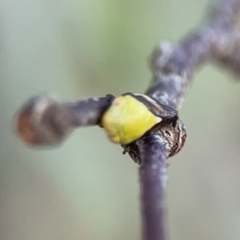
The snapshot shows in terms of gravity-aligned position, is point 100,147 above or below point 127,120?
above

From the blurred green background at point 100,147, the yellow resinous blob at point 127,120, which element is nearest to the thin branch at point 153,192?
the yellow resinous blob at point 127,120

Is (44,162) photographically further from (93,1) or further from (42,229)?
(93,1)

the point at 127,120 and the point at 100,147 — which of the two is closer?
the point at 127,120

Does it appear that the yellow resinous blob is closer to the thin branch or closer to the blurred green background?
the thin branch

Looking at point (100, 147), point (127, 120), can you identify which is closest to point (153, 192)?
point (127, 120)

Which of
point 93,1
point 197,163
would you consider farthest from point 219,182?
point 93,1

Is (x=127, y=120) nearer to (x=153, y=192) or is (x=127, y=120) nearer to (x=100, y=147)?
(x=153, y=192)
